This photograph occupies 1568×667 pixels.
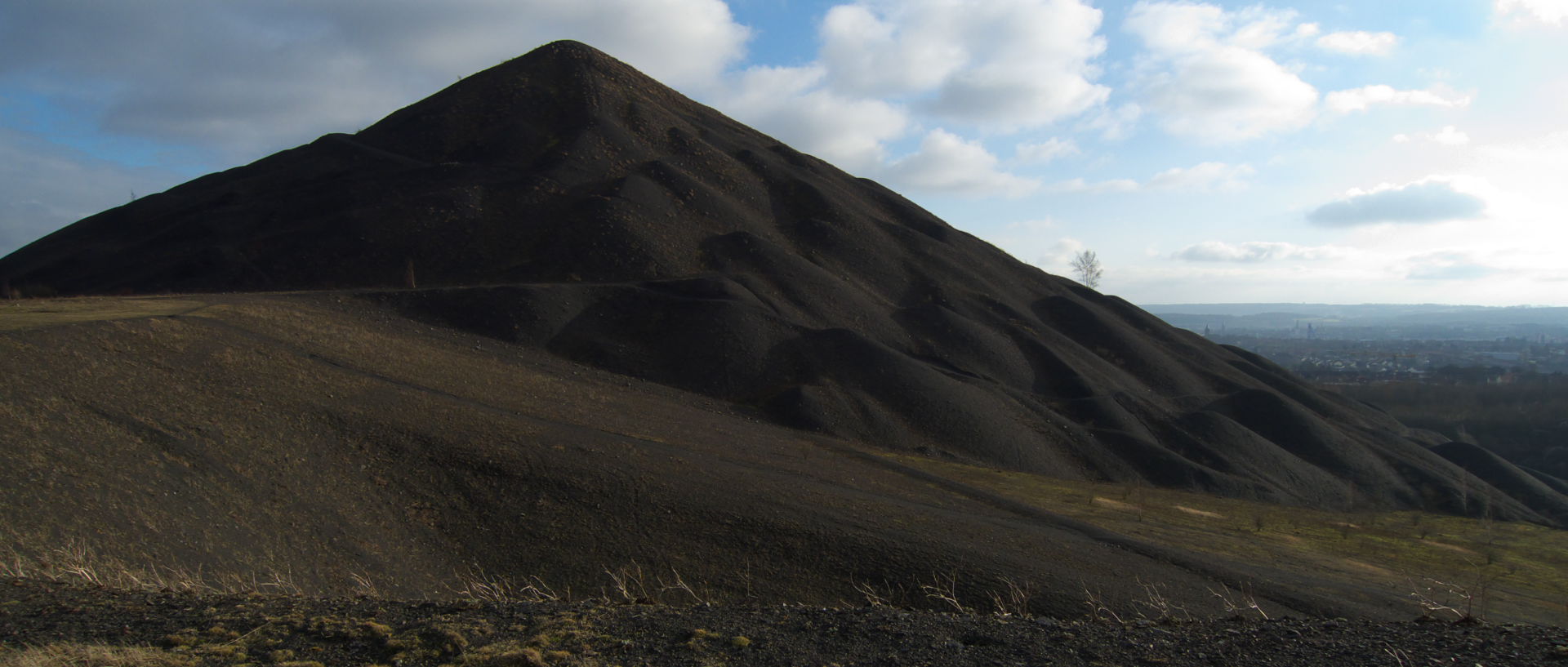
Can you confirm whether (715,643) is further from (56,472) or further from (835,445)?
(835,445)

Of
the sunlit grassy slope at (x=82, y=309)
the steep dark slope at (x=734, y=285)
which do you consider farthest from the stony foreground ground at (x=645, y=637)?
the steep dark slope at (x=734, y=285)

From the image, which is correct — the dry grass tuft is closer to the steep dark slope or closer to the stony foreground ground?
the stony foreground ground

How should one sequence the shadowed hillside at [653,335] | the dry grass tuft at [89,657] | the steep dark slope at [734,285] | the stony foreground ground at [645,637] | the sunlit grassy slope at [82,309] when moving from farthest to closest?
the steep dark slope at [734,285] < the sunlit grassy slope at [82,309] < the shadowed hillside at [653,335] < the stony foreground ground at [645,637] < the dry grass tuft at [89,657]

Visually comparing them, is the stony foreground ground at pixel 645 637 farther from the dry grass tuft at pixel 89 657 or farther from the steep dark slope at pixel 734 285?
the steep dark slope at pixel 734 285

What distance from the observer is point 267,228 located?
5588cm

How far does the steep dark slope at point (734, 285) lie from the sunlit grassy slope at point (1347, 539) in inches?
198

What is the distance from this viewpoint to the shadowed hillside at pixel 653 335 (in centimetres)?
2197

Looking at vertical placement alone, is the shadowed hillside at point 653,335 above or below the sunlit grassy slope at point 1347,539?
above

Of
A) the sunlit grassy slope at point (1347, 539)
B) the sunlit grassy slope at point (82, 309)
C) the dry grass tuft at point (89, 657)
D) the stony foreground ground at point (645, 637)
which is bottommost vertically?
the sunlit grassy slope at point (1347, 539)

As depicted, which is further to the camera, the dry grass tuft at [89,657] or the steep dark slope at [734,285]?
the steep dark slope at [734,285]

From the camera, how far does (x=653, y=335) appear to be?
149 feet

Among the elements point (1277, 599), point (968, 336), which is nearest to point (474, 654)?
point (1277, 599)

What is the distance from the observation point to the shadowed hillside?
22.0 m

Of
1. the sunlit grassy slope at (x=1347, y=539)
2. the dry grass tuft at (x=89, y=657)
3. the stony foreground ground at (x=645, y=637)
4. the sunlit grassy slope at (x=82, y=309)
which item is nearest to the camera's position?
the dry grass tuft at (x=89, y=657)
